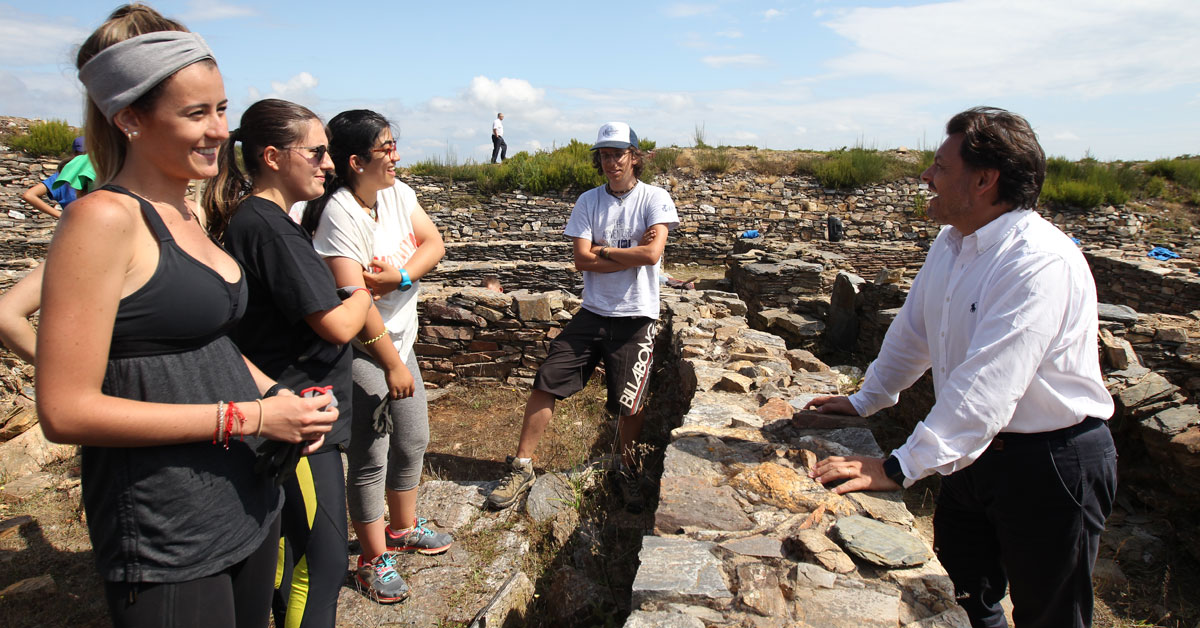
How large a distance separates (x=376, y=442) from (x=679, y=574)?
1.24 metres

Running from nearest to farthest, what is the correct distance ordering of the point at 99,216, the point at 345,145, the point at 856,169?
the point at 99,216, the point at 345,145, the point at 856,169

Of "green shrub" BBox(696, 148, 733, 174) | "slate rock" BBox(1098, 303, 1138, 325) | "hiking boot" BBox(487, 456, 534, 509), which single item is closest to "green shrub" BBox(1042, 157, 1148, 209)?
"green shrub" BBox(696, 148, 733, 174)

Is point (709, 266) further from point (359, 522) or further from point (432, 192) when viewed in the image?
point (359, 522)

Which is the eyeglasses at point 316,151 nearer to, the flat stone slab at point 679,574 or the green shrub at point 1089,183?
the flat stone slab at point 679,574

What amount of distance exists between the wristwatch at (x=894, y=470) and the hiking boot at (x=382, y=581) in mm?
1896

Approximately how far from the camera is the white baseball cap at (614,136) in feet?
11.0

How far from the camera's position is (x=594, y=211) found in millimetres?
3537

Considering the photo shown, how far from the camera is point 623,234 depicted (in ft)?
11.3

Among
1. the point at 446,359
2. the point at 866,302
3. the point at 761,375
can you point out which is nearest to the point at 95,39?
the point at 761,375

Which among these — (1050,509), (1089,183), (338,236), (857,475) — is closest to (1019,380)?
(1050,509)

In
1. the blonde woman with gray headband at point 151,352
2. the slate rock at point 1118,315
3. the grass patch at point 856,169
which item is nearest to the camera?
the blonde woman with gray headband at point 151,352

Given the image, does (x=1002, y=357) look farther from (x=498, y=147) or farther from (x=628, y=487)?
(x=498, y=147)

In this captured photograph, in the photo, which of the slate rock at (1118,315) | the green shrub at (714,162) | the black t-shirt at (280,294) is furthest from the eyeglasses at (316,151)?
the green shrub at (714,162)

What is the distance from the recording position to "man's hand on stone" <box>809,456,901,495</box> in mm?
1964
